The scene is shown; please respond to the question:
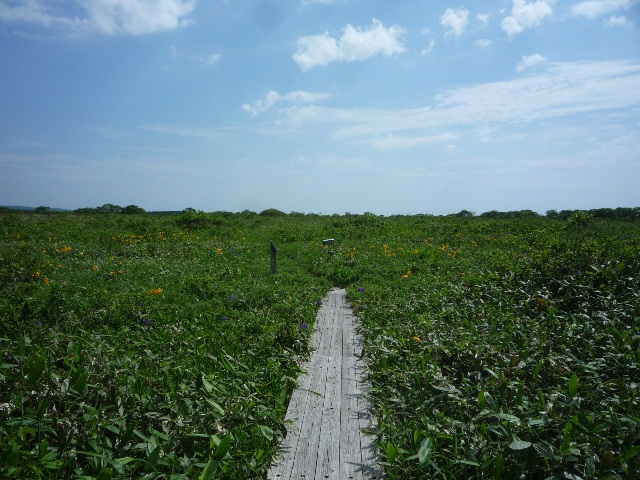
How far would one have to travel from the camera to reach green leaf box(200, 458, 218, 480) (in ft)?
8.69

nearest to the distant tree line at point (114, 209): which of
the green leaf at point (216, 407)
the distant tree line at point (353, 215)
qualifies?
the distant tree line at point (353, 215)

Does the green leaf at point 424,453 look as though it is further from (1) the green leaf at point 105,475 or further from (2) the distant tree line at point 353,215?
(2) the distant tree line at point 353,215

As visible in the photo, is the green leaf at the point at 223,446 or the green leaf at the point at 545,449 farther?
the green leaf at the point at 223,446

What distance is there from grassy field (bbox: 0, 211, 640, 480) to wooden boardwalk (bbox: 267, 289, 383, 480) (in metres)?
0.15

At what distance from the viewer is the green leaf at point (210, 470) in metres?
2.65

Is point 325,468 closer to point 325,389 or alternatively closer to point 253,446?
point 253,446

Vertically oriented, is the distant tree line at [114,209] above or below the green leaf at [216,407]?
above

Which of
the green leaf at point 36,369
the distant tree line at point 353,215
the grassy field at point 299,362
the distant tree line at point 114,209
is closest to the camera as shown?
the green leaf at point 36,369

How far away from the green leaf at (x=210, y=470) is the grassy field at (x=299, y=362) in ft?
0.09

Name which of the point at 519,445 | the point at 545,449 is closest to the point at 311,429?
the point at 519,445

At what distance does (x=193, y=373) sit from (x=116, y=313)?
10.2 ft

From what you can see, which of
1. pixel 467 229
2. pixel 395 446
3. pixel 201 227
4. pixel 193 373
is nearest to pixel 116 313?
pixel 193 373

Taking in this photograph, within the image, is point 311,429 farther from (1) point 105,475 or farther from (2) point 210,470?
(1) point 105,475

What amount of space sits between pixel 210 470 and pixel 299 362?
265cm
